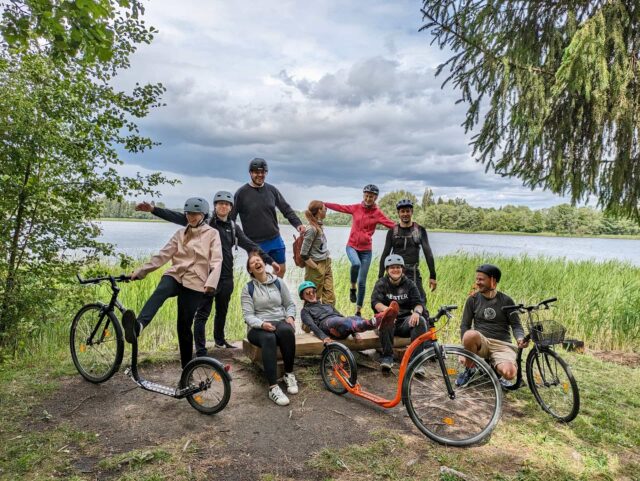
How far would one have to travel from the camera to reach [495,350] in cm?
397

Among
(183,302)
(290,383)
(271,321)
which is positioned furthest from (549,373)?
(183,302)

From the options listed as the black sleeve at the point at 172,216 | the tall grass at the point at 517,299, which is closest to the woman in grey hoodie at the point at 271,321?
the black sleeve at the point at 172,216

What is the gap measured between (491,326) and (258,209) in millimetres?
2969

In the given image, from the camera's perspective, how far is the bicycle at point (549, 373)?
11.8 feet

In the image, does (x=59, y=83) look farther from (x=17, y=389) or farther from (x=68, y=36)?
(x=17, y=389)

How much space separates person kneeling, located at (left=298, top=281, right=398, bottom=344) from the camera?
429 centimetres

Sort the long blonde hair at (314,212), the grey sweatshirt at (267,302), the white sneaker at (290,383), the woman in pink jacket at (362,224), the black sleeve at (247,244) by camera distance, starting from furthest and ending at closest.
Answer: the woman in pink jacket at (362,224) → the long blonde hair at (314,212) → the black sleeve at (247,244) → the grey sweatshirt at (267,302) → the white sneaker at (290,383)

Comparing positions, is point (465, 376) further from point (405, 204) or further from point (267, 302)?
point (405, 204)

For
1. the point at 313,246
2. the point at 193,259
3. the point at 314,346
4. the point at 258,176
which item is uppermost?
the point at 258,176

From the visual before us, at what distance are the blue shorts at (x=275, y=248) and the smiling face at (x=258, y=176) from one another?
28.7 inches

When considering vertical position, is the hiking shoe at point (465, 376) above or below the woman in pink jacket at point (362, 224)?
below

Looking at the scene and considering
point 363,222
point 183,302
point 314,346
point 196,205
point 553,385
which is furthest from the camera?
point 363,222

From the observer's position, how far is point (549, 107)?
6.68 metres

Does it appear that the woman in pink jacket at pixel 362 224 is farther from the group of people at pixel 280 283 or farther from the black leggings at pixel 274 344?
the black leggings at pixel 274 344
